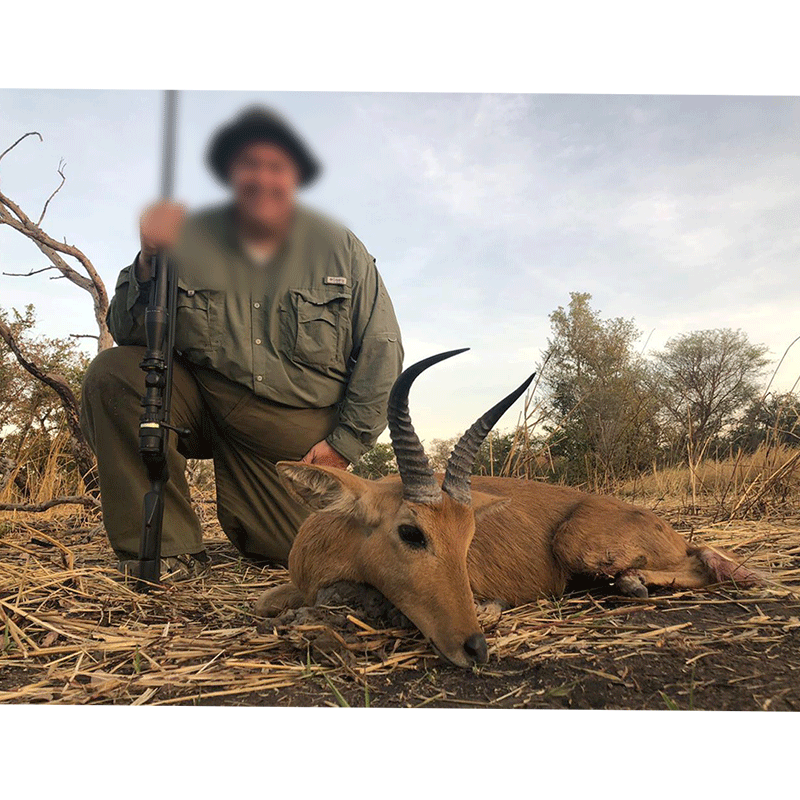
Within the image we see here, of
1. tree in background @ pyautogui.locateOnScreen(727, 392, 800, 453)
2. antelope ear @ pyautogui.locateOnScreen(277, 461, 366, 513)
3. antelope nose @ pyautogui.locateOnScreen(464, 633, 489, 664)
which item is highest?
tree in background @ pyautogui.locateOnScreen(727, 392, 800, 453)

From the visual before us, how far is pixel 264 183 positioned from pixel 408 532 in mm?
2706

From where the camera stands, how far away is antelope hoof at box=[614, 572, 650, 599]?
3.33 meters

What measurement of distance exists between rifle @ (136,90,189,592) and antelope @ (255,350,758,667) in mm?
769

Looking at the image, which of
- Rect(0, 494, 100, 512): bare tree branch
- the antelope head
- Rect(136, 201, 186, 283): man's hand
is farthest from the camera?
Rect(0, 494, 100, 512): bare tree branch

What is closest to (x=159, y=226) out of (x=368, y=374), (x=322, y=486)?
(x=368, y=374)

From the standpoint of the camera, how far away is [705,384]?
7211mm

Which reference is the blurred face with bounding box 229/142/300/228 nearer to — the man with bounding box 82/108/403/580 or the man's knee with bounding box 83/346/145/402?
the man with bounding box 82/108/403/580

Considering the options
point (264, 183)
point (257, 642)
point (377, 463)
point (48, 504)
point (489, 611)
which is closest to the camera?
point (257, 642)

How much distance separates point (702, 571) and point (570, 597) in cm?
72

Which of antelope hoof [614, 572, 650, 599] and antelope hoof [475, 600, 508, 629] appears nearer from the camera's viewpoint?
antelope hoof [475, 600, 508, 629]

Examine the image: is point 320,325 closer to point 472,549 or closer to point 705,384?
point 472,549

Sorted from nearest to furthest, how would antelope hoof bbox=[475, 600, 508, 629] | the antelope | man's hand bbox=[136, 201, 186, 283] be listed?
the antelope
antelope hoof bbox=[475, 600, 508, 629]
man's hand bbox=[136, 201, 186, 283]

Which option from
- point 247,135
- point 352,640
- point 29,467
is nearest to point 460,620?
point 352,640

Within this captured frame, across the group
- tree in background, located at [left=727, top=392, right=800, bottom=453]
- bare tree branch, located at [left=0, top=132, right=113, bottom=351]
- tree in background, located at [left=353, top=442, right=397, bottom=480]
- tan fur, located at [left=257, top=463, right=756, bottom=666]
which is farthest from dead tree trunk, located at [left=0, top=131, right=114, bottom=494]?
tree in background, located at [left=727, top=392, right=800, bottom=453]
